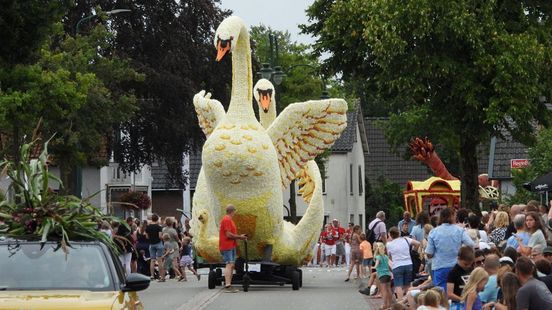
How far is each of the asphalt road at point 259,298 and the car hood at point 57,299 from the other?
10783 mm

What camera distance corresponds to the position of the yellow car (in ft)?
43.5

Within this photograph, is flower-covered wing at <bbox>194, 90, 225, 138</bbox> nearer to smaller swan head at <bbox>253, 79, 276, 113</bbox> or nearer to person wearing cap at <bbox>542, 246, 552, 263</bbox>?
smaller swan head at <bbox>253, 79, 276, 113</bbox>

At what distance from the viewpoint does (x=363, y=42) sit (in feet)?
129

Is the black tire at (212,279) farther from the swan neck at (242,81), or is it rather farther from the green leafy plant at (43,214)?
the green leafy plant at (43,214)

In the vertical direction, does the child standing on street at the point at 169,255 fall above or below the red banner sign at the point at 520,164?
below

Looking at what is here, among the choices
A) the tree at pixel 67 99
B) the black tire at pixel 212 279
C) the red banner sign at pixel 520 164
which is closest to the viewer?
the tree at pixel 67 99

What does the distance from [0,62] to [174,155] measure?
26618mm

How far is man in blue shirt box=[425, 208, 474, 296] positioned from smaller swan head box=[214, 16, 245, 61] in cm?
1154

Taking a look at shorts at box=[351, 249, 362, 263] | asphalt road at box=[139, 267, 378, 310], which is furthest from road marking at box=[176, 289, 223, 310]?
shorts at box=[351, 249, 362, 263]

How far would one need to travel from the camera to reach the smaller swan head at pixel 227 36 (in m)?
29.8

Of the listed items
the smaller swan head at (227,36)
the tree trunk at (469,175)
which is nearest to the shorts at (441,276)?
the smaller swan head at (227,36)

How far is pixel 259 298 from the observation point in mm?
26375

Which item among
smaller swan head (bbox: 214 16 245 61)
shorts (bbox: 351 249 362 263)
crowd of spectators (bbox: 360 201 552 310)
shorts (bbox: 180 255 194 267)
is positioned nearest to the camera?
crowd of spectators (bbox: 360 201 552 310)

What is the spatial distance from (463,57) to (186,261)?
8.71m
